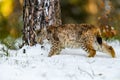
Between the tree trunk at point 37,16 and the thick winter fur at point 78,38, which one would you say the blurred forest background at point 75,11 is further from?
the thick winter fur at point 78,38

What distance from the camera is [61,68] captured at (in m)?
8.37

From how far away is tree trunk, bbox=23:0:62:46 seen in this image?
11578 mm

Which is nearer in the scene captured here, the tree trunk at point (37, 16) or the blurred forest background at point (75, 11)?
the tree trunk at point (37, 16)

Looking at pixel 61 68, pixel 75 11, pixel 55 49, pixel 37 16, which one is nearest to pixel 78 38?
pixel 55 49

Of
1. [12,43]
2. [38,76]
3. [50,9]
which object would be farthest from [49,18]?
[38,76]

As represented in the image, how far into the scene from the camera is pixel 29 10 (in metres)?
11.6

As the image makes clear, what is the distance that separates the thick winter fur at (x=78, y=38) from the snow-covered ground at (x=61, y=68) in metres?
0.34

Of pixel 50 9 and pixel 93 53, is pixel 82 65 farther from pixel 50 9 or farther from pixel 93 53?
pixel 50 9

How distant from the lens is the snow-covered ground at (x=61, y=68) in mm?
7762

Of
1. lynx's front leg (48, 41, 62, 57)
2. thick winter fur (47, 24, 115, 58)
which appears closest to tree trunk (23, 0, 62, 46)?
thick winter fur (47, 24, 115, 58)

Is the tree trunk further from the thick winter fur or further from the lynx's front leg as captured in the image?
the lynx's front leg

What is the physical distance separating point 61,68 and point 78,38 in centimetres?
219

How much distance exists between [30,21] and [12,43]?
3.04ft

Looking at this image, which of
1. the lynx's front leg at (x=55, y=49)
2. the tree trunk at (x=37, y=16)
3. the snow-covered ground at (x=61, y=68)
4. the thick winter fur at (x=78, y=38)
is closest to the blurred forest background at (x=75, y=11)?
the tree trunk at (x=37, y=16)
